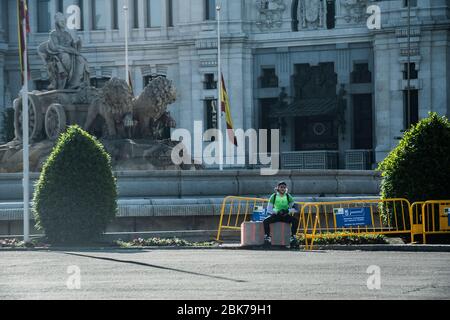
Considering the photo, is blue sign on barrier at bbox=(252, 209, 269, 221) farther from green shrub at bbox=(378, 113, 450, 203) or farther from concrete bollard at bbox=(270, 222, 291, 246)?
green shrub at bbox=(378, 113, 450, 203)

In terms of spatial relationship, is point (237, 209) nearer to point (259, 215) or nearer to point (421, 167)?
point (259, 215)

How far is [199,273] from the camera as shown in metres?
21.0

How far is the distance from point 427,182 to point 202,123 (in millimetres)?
49857

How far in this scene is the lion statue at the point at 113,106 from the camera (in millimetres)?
38125

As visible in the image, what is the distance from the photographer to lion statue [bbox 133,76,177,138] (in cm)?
3875

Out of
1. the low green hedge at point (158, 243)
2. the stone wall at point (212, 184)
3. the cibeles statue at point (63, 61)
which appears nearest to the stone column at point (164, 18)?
the cibeles statue at point (63, 61)

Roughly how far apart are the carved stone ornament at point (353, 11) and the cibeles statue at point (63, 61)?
3838 cm

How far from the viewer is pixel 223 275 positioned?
2058 centimetres

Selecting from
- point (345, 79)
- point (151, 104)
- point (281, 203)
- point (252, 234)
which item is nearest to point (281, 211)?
point (281, 203)

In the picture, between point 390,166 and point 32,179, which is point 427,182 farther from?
point 32,179

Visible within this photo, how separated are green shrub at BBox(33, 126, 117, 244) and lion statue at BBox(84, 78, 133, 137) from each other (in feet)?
29.8

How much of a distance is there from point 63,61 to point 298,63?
40.0 metres

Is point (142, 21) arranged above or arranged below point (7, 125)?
above
